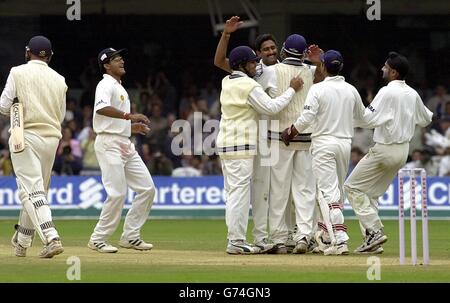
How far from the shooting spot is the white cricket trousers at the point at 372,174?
14461 millimetres

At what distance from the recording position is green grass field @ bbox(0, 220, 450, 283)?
11.3 m

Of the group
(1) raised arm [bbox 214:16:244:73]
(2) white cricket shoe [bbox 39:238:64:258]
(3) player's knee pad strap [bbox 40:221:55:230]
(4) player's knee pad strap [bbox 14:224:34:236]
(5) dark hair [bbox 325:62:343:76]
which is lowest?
(2) white cricket shoe [bbox 39:238:64:258]

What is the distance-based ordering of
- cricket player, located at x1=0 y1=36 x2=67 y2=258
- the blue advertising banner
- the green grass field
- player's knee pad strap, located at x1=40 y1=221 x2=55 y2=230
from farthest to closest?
the blue advertising banner < cricket player, located at x1=0 y1=36 x2=67 y2=258 < player's knee pad strap, located at x1=40 y1=221 x2=55 y2=230 < the green grass field

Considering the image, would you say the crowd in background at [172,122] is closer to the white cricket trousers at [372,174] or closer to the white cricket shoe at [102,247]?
the white cricket trousers at [372,174]

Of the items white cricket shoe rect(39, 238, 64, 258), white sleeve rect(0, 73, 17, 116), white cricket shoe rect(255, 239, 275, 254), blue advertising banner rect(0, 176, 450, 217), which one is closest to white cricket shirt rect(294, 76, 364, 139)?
white cricket shoe rect(255, 239, 275, 254)

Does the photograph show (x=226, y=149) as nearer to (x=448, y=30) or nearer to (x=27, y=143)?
(x=27, y=143)

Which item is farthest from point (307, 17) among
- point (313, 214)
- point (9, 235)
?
point (313, 214)

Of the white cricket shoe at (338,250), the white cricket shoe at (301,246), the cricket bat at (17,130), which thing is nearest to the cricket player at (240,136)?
the white cricket shoe at (301,246)

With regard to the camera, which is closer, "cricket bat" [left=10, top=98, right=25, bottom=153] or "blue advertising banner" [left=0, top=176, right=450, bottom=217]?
"cricket bat" [left=10, top=98, right=25, bottom=153]

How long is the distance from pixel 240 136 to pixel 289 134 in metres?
0.56

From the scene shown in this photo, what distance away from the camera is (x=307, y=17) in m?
28.2

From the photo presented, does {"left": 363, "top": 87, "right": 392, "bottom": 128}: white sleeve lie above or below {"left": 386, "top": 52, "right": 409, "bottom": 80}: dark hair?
below

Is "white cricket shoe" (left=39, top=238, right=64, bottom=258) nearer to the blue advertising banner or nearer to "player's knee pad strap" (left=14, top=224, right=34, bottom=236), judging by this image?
"player's knee pad strap" (left=14, top=224, right=34, bottom=236)

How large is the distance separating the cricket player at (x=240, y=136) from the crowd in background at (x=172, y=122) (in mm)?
10529
